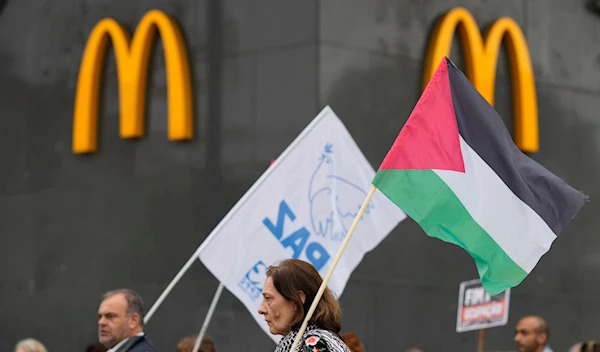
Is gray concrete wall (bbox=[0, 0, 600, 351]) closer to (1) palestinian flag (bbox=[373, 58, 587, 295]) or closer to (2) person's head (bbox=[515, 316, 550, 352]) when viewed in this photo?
(2) person's head (bbox=[515, 316, 550, 352])

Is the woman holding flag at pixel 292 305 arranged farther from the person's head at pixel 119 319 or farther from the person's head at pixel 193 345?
the person's head at pixel 193 345

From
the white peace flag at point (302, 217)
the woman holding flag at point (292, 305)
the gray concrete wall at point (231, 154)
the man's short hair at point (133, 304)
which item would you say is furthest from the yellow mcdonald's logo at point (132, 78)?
the woman holding flag at point (292, 305)

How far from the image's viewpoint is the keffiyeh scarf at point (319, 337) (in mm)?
5766

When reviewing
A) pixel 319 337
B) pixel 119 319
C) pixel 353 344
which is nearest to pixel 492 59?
pixel 353 344

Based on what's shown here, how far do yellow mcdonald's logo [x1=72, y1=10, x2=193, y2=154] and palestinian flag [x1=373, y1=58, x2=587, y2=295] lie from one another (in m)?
7.24

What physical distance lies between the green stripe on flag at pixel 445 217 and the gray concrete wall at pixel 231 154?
6.23 m

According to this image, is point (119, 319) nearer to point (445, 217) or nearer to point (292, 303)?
point (445, 217)

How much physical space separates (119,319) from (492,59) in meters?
8.08

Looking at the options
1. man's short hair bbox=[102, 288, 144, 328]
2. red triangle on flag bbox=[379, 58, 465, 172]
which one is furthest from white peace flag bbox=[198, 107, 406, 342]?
red triangle on flag bbox=[379, 58, 465, 172]

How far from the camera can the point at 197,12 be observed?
47.8 ft

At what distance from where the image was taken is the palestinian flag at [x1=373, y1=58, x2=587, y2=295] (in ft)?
23.4

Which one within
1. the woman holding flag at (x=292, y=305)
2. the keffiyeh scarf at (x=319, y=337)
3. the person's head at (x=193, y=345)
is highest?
the woman holding flag at (x=292, y=305)

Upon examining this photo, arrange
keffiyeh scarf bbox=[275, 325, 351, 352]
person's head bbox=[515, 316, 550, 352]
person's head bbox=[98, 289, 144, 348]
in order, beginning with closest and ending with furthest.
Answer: keffiyeh scarf bbox=[275, 325, 351, 352] → person's head bbox=[98, 289, 144, 348] → person's head bbox=[515, 316, 550, 352]

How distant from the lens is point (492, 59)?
15.2 metres
